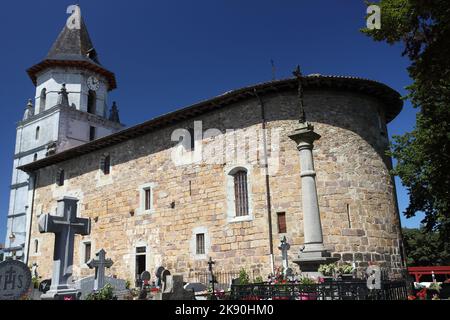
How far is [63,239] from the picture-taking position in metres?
9.73

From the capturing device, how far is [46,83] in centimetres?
3112

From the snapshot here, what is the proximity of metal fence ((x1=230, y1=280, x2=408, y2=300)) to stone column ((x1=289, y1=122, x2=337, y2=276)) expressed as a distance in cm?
125

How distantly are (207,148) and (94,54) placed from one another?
20.7 metres

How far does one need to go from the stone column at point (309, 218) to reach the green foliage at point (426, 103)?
3045 mm

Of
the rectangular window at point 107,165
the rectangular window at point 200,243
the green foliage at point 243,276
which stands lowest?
the green foliage at point 243,276

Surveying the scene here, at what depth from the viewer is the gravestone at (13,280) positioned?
826 cm

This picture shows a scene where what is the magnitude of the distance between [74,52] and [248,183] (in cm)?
2345

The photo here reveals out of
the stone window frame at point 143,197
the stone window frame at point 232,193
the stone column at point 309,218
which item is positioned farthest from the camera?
the stone window frame at point 143,197

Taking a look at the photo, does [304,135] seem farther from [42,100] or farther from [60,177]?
[42,100]

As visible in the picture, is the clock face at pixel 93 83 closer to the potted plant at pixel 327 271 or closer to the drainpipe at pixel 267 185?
the drainpipe at pixel 267 185

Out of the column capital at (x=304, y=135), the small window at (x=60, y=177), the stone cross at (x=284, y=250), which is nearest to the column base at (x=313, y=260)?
the column capital at (x=304, y=135)

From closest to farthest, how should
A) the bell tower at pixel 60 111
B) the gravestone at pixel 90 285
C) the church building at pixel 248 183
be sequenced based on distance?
the gravestone at pixel 90 285 < the church building at pixel 248 183 < the bell tower at pixel 60 111
